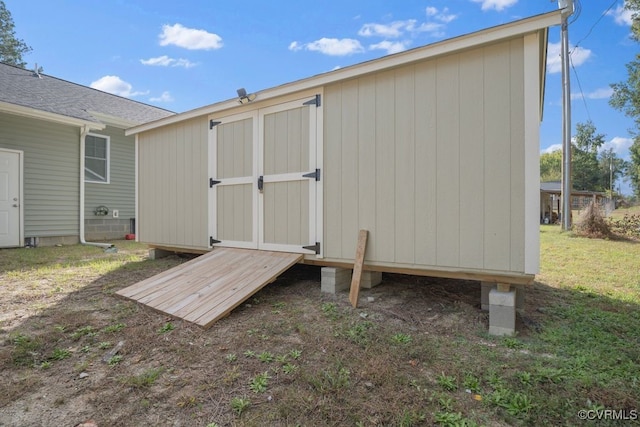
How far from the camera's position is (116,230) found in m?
8.54

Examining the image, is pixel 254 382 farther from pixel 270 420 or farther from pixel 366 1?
pixel 366 1

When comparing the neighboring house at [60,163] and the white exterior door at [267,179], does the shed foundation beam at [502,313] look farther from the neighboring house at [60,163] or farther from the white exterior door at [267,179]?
the neighboring house at [60,163]

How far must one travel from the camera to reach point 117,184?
339 inches

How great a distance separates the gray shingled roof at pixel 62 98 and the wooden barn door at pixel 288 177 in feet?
18.4

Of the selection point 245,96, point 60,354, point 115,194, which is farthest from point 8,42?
point 60,354

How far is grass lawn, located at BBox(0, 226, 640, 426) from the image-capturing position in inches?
61.6

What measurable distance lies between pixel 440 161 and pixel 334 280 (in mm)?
1492

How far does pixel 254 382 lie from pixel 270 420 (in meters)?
0.33

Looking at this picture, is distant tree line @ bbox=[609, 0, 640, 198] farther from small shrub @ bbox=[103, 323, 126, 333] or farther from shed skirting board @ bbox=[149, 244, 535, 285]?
small shrub @ bbox=[103, 323, 126, 333]

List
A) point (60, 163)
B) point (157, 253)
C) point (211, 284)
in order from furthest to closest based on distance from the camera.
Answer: point (60, 163)
point (157, 253)
point (211, 284)

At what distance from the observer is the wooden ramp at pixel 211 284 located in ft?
9.17

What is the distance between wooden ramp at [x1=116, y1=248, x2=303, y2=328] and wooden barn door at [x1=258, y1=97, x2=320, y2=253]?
0.68ft

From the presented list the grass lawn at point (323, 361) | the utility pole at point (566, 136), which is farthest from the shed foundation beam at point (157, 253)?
the utility pole at point (566, 136)

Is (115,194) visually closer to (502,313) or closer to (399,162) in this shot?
(399,162)
